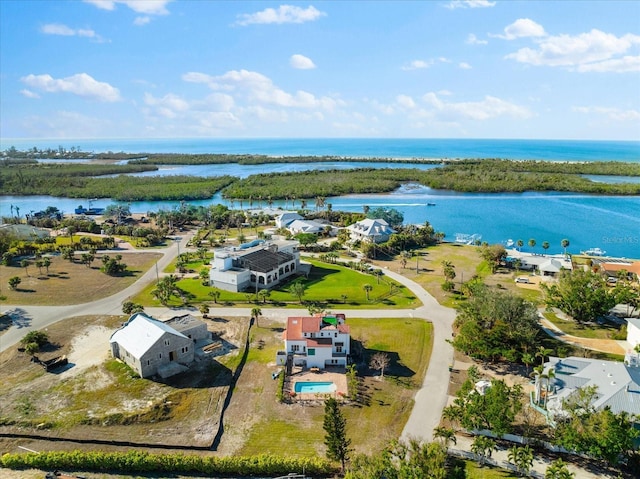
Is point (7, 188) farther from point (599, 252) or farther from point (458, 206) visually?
point (599, 252)

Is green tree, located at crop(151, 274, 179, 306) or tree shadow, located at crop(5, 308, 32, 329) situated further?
green tree, located at crop(151, 274, 179, 306)

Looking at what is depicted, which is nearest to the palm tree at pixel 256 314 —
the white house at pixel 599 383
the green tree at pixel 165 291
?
the green tree at pixel 165 291

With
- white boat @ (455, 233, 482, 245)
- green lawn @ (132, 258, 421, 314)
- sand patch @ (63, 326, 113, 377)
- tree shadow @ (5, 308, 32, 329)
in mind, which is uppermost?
white boat @ (455, 233, 482, 245)

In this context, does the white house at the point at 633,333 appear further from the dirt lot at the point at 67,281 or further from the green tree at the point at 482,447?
the dirt lot at the point at 67,281

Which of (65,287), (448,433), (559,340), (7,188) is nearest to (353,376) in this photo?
(448,433)

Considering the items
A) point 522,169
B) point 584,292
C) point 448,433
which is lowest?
point 448,433

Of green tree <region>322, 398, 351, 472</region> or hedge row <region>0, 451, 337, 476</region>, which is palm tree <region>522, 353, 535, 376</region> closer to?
green tree <region>322, 398, 351, 472</region>

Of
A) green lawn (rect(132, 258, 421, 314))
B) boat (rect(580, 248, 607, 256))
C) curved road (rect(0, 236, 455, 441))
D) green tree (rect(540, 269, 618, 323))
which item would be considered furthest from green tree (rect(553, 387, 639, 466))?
boat (rect(580, 248, 607, 256))
